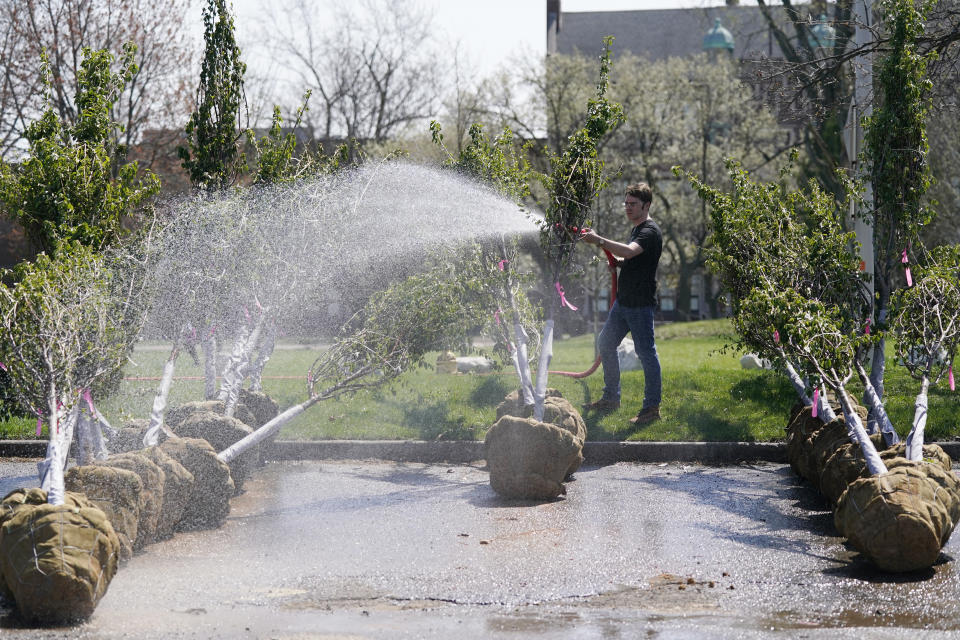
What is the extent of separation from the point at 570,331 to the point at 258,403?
858 inches

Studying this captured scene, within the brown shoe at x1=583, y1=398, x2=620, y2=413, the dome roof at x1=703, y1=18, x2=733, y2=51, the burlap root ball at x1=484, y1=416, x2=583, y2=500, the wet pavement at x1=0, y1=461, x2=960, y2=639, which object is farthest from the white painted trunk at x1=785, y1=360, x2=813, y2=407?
the dome roof at x1=703, y1=18, x2=733, y2=51

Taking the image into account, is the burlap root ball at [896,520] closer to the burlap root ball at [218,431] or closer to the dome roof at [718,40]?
the burlap root ball at [218,431]

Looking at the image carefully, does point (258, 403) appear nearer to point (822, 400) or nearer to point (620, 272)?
point (620, 272)

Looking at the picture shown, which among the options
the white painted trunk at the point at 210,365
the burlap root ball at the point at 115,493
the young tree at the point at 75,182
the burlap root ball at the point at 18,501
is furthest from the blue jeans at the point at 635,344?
the burlap root ball at the point at 18,501

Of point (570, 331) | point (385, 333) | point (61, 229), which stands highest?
point (61, 229)

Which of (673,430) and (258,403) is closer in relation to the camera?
(258,403)

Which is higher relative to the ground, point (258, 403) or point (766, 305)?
point (766, 305)

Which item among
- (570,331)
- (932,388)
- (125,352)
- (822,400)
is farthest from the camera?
(570,331)

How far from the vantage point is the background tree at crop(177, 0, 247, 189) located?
28.8 feet

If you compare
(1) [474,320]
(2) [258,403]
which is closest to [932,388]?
(1) [474,320]

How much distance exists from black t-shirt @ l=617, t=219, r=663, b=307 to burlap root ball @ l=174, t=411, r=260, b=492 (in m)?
3.72

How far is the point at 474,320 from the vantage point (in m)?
8.67

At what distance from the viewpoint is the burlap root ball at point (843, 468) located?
6.30m

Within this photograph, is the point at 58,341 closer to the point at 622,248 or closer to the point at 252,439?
the point at 252,439
